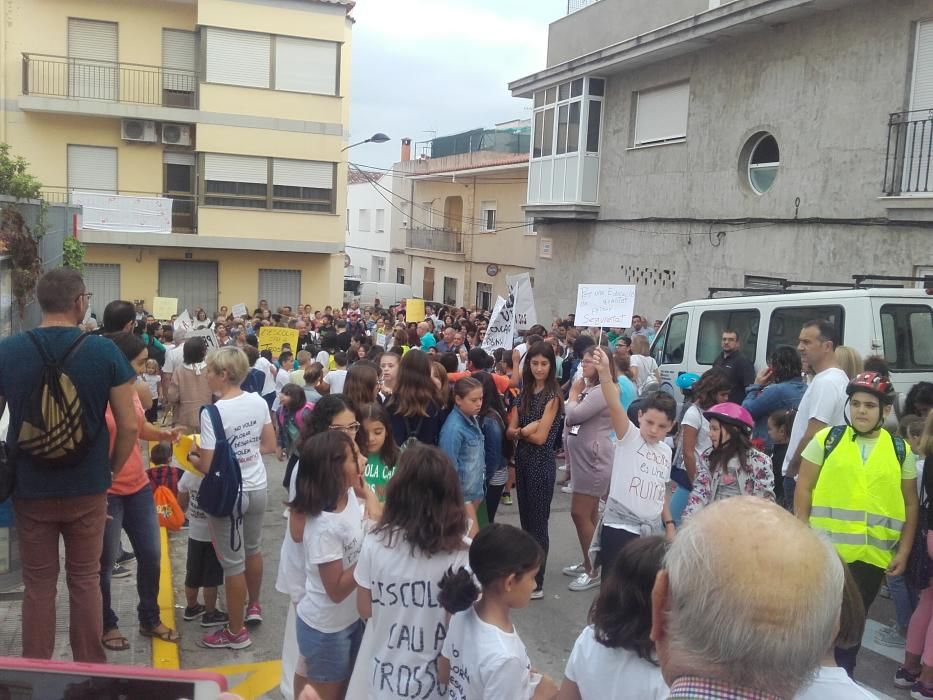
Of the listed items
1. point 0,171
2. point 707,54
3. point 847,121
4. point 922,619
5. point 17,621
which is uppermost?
point 707,54

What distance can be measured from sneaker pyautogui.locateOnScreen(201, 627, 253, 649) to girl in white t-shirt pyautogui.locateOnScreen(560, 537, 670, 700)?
326cm

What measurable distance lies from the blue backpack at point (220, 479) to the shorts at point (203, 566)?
514mm

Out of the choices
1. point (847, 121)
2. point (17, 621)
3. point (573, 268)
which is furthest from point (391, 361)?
point (573, 268)

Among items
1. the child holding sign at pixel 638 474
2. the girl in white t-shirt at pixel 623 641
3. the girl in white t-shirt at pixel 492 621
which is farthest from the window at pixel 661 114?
the girl in white t-shirt at pixel 623 641

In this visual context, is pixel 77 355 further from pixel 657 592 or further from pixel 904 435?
pixel 904 435

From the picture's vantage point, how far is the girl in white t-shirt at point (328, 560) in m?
3.70

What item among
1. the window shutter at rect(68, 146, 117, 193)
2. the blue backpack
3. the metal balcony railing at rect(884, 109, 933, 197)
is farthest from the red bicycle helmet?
the window shutter at rect(68, 146, 117, 193)

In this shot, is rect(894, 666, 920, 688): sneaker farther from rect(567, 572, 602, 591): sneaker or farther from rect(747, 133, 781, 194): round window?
rect(747, 133, 781, 194): round window

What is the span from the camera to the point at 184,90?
83.9ft

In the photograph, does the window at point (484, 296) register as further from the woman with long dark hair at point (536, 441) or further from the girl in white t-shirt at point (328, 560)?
the girl in white t-shirt at point (328, 560)

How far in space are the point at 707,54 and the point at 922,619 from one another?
45.5ft

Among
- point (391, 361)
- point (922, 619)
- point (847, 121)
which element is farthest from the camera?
point (847, 121)

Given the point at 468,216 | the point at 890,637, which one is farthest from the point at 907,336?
the point at 468,216

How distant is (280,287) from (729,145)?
1568 cm
